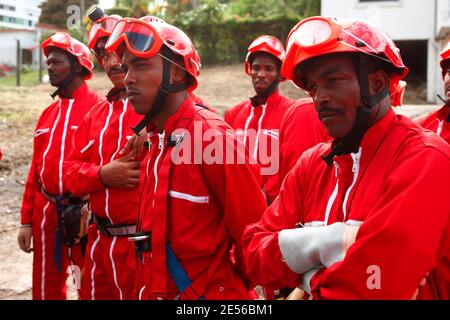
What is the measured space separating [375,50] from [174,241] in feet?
4.60

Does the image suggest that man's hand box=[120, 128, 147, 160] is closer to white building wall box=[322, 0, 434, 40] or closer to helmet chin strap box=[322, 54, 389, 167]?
helmet chin strap box=[322, 54, 389, 167]

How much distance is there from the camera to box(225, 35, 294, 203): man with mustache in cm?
560

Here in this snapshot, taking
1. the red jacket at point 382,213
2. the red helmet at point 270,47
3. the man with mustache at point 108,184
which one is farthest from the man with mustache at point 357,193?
the red helmet at point 270,47

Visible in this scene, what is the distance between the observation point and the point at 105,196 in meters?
3.82

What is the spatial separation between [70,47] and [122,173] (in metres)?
1.93

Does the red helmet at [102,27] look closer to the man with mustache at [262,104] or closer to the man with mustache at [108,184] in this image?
the man with mustache at [108,184]

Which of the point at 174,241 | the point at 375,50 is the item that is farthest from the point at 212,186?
the point at 375,50

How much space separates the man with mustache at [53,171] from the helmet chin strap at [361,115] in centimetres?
303

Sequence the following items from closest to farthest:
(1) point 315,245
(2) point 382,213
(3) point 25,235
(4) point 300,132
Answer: (2) point 382,213 → (1) point 315,245 → (4) point 300,132 → (3) point 25,235

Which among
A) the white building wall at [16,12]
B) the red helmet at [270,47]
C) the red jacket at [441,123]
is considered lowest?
the red jacket at [441,123]

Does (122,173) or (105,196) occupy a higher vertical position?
(122,173)

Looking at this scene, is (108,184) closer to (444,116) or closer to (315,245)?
(315,245)

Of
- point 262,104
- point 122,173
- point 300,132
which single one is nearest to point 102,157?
point 122,173

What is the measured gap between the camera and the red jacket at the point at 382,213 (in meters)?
1.80
